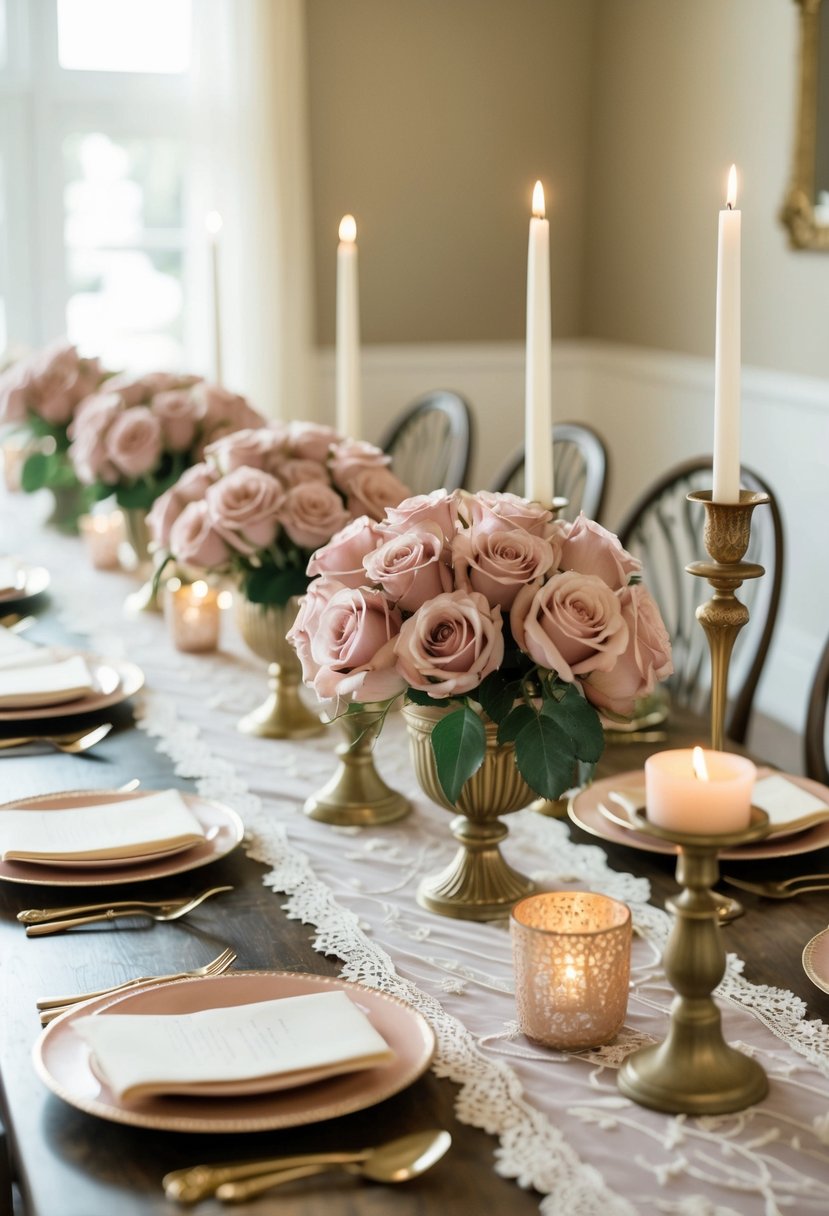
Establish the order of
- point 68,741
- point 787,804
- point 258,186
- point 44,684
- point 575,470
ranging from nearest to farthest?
point 787,804
point 68,741
point 44,684
point 575,470
point 258,186

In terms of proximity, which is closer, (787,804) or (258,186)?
(787,804)

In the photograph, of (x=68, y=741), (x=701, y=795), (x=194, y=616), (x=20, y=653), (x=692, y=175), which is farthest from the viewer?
(x=692, y=175)

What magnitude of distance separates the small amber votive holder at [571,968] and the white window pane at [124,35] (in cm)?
393

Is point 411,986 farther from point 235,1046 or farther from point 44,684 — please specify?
point 44,684

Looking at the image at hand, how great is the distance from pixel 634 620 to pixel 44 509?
2.10 metres

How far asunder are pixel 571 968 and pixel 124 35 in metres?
4.05

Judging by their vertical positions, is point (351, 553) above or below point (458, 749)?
above

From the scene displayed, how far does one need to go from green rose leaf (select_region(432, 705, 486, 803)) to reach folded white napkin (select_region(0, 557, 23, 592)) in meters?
1.31

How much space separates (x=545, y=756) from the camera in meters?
1.05

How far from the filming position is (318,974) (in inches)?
41.6

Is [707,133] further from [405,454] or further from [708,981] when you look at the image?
[708,981]

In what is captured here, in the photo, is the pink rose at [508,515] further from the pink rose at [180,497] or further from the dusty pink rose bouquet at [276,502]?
the pink rose at [180,497]

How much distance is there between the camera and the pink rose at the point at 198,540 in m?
1.52

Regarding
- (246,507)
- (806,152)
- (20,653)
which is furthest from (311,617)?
(806,152)
